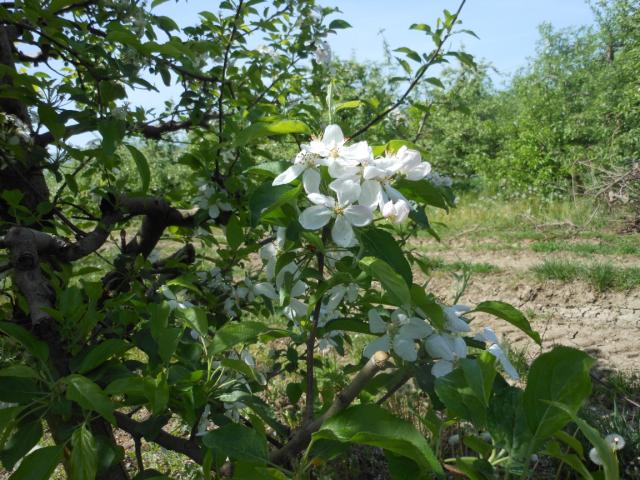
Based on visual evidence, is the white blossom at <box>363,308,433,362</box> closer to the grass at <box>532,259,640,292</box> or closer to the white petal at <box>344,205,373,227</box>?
the white petal at <box>344,205,373,227</box>

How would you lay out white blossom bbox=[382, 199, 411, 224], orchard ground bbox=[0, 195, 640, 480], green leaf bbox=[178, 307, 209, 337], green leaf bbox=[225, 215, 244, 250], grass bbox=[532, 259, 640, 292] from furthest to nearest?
grass bbox=[532, 259, 640, 292] < orchard ground bbox=[0, 195, 640, 480] < green leaf bbox=[225, 215, 244, 250] < green leaf bbox=[178, 307, 209, 337] < white blossom bbox=[382, 199, 411, 224]

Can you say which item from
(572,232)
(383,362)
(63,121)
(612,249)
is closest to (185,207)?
(63,121)

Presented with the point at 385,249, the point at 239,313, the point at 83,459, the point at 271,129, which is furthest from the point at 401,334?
the point at 239,313

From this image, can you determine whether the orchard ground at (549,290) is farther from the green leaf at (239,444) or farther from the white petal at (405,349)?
the green leaf at (239,444)

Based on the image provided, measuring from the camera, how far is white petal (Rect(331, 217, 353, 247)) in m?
0.74

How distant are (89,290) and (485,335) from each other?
76cm

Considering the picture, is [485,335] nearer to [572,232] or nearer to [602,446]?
[602,446]

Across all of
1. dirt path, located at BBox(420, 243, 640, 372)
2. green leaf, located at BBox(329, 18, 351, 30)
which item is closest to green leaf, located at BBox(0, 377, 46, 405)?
green leaf, located at BBox(329, 18, 351, 30)

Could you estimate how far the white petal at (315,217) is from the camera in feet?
2.41

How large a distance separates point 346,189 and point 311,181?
6 centimetres

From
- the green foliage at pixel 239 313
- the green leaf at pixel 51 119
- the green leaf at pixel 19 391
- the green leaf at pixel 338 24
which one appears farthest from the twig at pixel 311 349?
the green leaf at pixel 338 24

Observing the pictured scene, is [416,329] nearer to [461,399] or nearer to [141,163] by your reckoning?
[461,399]

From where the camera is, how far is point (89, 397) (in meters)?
0.72

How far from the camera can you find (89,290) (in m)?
1.10
